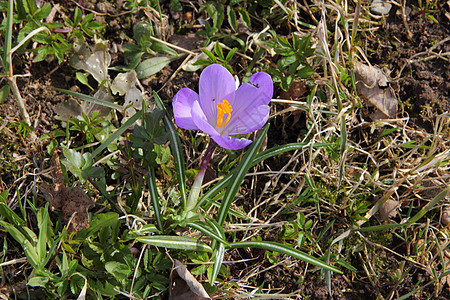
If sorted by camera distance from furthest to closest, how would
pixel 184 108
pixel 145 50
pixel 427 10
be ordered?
pixel 427 10, pixel 145 50, pixel 184 108

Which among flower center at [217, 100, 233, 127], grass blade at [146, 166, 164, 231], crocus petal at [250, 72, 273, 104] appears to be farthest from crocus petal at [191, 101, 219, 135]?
grass blade at [146, 166, 164, 231]

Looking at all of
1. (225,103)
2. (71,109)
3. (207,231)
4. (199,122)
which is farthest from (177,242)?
(71,109)

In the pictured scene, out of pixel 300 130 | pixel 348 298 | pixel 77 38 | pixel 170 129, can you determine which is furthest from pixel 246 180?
pixel 77 38

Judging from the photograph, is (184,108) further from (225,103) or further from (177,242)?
(177,242)

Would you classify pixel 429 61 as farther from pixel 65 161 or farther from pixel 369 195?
pixel 65 161

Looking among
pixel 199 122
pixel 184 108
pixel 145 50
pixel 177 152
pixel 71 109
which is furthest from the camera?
pixel 145 50

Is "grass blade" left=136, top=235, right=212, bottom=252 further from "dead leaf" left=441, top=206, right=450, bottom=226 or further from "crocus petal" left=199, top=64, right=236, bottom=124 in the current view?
"dead leaf" left=441, top=206, right=450, bottom=226

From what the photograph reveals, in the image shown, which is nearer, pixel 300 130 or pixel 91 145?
pixel 91 145

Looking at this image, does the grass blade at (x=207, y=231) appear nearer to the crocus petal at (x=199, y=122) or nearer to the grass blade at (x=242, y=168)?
the grass blade at (x=242, y=168)
